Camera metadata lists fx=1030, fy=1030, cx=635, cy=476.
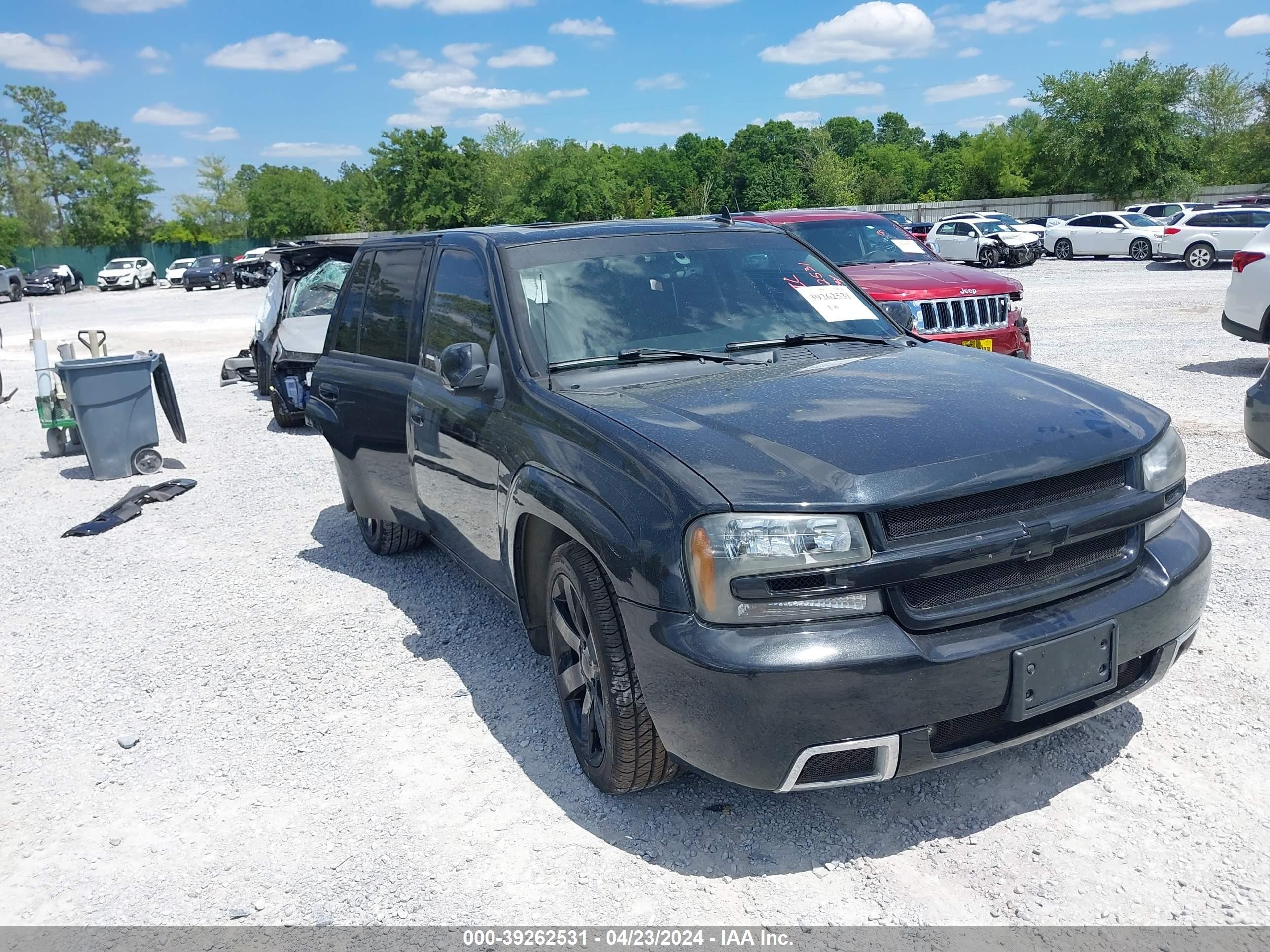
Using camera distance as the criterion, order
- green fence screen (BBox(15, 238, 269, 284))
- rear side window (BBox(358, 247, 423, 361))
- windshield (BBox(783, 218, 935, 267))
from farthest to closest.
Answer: green fence screen (BBox(15, 238, 269, 284))
windshield (BBox(783, 218, 935, 267))
rear side window (BBox(358, 247, 423, 361))

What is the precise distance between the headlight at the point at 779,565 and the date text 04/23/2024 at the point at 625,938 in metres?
0.83

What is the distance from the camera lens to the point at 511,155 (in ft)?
282

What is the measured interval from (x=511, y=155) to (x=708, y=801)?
288 ft

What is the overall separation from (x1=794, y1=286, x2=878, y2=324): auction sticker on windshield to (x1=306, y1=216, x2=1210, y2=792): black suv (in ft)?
0.20

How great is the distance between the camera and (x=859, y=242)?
10781 millimetres

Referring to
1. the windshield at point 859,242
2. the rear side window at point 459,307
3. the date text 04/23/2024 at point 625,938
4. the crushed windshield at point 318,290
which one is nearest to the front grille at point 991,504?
the date text 04/23/2024 at point 625,938

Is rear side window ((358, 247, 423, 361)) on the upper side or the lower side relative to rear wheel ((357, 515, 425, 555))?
upper

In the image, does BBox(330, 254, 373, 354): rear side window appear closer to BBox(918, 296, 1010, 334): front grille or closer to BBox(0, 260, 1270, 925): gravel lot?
BBox(0, 260, 1270, 925): gravel lot

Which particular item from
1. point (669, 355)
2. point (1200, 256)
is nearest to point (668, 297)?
point (669, 355)

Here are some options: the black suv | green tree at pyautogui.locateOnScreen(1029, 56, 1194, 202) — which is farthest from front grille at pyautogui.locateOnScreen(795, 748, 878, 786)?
green tree at pyautogui.locateOnScreen(1029, 56, 1194, 202)

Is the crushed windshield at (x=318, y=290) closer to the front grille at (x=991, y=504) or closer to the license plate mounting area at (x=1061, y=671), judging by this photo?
the front grille at (x=991, y=504)

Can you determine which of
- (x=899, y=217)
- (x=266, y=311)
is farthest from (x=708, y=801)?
(x=899, y=217)

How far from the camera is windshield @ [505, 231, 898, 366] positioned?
13.0ft

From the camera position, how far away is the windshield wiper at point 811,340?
4.03 m
